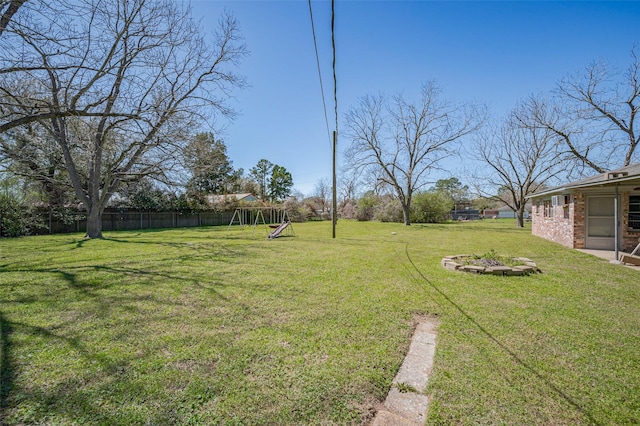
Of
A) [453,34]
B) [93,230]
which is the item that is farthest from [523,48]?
[93,230]

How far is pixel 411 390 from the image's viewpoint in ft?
6.50

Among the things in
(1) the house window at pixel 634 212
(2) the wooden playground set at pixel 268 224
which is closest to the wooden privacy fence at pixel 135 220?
(2) the wooden playground set at pixel 268 224

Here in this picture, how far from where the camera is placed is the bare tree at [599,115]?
14766 mm

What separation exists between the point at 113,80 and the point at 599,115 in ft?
75.3

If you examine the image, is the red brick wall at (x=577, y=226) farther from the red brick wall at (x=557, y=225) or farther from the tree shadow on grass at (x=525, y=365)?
the tree shadow on grass at (x=525, y=365)

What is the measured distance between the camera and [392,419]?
169 cm

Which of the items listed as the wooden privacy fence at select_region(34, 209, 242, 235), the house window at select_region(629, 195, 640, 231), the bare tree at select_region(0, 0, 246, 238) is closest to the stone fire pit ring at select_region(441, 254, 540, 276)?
the house window at select_region(629, 195, 640, 231)

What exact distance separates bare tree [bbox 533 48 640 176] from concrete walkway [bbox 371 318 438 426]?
66.7 feet

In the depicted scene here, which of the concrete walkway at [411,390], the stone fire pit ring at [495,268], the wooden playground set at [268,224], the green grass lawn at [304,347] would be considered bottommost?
the concrete walkway at [411,390]

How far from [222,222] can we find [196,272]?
66.1 feet

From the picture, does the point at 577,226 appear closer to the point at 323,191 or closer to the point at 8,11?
the point at 8,11

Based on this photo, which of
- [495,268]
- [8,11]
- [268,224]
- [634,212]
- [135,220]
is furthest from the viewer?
[268,224]

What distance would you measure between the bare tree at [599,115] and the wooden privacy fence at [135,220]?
24.9 meters

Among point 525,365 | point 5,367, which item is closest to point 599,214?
point 525,365
